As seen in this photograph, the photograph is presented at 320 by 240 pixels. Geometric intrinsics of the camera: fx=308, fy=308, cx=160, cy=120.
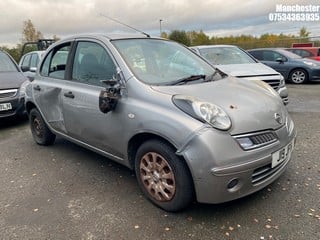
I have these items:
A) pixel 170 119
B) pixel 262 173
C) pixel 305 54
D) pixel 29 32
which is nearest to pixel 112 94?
pixel 170 119

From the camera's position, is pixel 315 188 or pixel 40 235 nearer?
pixel 40 235

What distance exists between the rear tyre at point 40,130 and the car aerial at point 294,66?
9.30 meters

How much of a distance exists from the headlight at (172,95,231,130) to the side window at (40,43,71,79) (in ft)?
6.74

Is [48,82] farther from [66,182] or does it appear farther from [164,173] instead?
[164,173]

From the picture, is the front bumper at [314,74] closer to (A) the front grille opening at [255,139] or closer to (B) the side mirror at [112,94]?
(A) the front grille opening at [255,139]

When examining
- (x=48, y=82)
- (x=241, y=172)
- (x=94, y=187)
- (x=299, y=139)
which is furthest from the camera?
(x=299, y=139)

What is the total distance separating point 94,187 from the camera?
11.5ft

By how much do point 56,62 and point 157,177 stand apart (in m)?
2.50

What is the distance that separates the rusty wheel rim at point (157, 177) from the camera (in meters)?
2.78

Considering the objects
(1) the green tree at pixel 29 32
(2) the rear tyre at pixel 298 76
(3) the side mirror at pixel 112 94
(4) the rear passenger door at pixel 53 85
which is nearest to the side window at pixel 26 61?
(4) the rear passenger door at pixel 53 85

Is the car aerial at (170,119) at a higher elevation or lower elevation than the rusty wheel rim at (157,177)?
higher

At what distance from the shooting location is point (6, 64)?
7.44 meters

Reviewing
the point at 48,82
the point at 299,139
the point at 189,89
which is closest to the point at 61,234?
the point at 189,89

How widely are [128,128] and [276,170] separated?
1.45 metres
